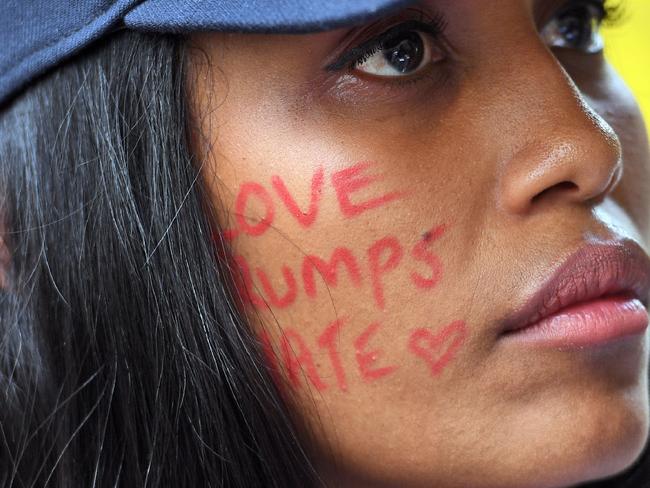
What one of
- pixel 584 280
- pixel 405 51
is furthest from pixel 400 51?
pixel 584 280

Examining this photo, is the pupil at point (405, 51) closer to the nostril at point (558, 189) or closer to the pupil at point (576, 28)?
the nostril at point (558, 189)

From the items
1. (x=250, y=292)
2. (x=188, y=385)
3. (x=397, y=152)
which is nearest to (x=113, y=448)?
(x=188, y=385)

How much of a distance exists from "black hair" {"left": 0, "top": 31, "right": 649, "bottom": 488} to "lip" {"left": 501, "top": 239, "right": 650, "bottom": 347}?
0.28 m

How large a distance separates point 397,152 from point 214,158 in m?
0.19

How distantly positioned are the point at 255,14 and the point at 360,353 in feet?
1.18

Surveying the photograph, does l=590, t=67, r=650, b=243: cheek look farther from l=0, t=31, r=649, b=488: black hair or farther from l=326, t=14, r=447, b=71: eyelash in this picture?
l=0, t=31, r=649, b=488: black hair

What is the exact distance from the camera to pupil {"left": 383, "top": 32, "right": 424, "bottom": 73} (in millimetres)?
898

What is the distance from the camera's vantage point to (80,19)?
859 mm

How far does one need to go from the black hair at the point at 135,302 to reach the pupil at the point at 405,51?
8.9 inches

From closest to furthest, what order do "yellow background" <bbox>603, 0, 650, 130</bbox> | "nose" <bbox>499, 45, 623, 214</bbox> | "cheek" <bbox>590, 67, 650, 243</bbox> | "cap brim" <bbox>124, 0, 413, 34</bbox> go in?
"cap brim" <bbox>124, 0, 413, 34</bbox>, "nose" <bbox>499, 45, 623, 214</bbox>, "cheek" <bbox>590, 67, 650, 243</bbox>, "yellow background" <bbox>603, 0, 650, 130</bbox>

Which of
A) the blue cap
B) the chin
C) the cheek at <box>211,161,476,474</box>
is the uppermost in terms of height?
the blue cap

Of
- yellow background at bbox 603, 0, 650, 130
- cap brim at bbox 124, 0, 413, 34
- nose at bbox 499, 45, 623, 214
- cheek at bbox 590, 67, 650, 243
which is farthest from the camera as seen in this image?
yellow background at bbox 603, 0, 650, 130

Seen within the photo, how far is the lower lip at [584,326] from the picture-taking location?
86 centimetres

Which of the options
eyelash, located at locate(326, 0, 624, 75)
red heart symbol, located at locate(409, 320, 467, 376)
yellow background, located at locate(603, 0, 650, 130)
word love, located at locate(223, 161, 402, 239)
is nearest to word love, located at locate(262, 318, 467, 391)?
red heart symbol, located at locate(409, 320, 467, 376)
